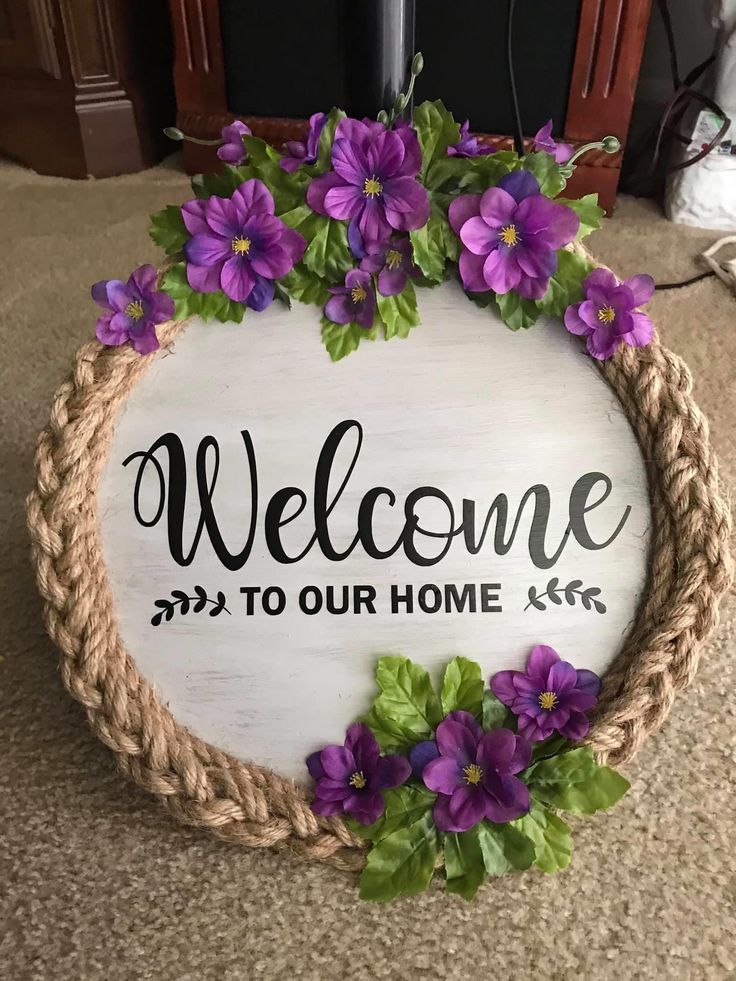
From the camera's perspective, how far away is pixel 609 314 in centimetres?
49

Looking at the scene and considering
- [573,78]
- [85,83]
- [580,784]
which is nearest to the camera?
[580,784]

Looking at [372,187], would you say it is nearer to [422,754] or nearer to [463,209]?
[463,209]

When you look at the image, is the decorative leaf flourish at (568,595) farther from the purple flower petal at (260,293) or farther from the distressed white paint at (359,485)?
the purple flower petal at (260,293)

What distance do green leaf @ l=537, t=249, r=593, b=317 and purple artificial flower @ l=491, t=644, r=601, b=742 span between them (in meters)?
0.21

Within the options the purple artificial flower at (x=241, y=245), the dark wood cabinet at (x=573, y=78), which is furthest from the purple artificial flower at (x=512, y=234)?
the dark wood cabinet at (x=573, y=78)

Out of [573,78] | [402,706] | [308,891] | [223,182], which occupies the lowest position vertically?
[308,891]

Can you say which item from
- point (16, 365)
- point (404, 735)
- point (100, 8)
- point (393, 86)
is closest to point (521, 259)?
point (393, 86)

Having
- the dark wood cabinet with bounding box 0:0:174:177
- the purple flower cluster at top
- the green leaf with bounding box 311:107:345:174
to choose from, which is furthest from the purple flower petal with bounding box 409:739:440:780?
the dark wood cabinet with bounding box 0:0:174:177

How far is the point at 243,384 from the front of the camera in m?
0.51

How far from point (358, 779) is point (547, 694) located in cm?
12

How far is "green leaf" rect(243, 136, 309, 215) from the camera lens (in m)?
0.50

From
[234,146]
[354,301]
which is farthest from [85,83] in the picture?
[354,301]

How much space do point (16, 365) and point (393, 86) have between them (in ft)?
1.93

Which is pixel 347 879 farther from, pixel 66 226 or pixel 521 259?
pixel 66 226
